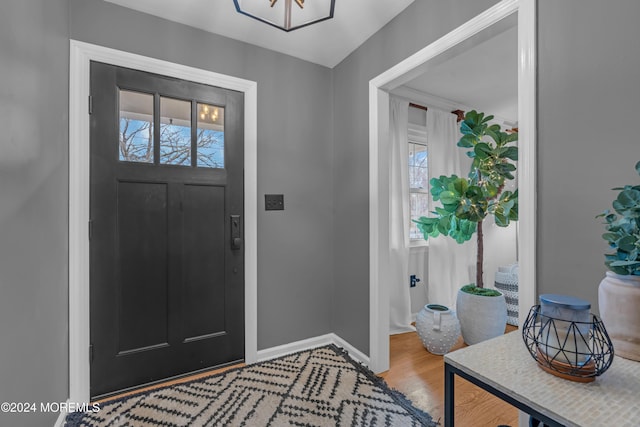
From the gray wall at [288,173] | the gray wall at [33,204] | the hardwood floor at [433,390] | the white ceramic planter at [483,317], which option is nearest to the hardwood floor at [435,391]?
the hardwood floor at [433,390]

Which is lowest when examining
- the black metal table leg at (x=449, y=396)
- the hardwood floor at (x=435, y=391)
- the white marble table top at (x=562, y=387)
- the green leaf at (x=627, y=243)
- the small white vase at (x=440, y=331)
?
the hardwood floor at (x=435, y=391)

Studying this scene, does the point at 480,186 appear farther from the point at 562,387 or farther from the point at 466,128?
the point at 562,387

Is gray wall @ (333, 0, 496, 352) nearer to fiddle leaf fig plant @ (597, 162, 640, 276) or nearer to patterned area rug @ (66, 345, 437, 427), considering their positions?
patterned area rug @ (66, 345, 437, 427)

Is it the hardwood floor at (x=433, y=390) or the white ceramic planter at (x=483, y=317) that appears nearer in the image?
the hardwood floor at (x=433, y=390)

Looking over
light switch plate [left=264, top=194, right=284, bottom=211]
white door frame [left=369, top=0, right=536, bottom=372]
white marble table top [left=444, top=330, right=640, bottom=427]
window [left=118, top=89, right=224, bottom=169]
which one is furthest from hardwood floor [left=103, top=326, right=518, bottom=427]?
window [left=118, top=89, right=224, bottom=169]

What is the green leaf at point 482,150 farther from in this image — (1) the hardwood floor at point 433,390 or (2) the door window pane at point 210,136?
(2) the door window pane at point 210,136

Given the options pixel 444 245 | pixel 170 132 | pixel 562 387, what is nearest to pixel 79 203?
pixel 170 132

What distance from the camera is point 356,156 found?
2266 millimetres

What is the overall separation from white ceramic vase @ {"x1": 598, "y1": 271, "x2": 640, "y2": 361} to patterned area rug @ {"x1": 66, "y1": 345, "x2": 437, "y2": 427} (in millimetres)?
1069

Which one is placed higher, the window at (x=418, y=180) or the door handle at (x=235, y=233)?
the window at (x=418, y=180)

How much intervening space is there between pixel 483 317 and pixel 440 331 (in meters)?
0.37

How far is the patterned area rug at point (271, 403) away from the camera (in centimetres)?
156

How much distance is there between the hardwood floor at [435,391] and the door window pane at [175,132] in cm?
206

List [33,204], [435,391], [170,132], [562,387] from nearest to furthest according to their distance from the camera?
1. [562,387]
2. [33,204]
3. [435,391]
4. [170,132]
